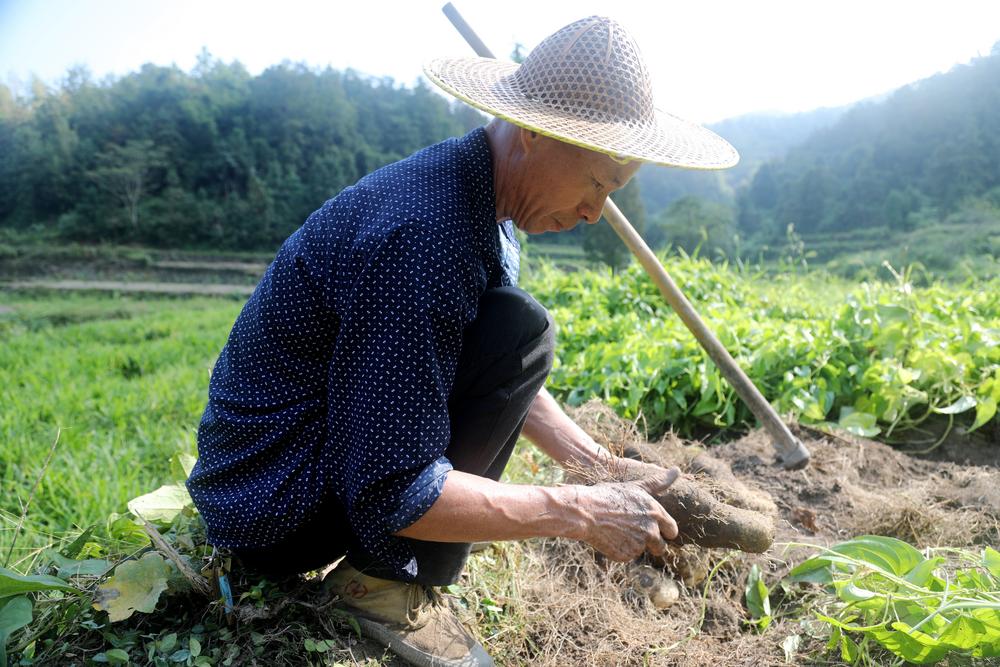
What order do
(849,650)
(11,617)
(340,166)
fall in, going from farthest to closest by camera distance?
(340,166), (849,650), (11,617)

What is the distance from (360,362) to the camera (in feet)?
3.60

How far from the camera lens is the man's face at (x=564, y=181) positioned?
127 cm

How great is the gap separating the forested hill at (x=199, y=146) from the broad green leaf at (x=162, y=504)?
2756 centimetres

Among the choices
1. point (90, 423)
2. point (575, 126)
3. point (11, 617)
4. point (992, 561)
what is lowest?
point (90, 423)

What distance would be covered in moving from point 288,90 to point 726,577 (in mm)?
37603

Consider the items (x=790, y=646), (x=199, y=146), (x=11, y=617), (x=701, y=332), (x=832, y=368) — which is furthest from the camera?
(x=199, y=146)

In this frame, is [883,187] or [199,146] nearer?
[883,187]

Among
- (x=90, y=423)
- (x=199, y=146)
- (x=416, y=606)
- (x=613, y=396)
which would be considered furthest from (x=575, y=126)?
(x=199, y=146)

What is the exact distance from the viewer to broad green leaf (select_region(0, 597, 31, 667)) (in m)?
Answer: 1.18

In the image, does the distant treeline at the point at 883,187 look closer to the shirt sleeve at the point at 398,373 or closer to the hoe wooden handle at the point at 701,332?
the hoe wooden handle at the point at 701,332

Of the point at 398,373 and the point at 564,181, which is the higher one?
the point at 564,181

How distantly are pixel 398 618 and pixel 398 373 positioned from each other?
744 millimetres

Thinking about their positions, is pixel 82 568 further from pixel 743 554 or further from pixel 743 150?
pixel 743 150

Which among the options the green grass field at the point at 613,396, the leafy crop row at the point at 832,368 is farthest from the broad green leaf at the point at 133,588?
the leafy crop row at the point at 832,368
